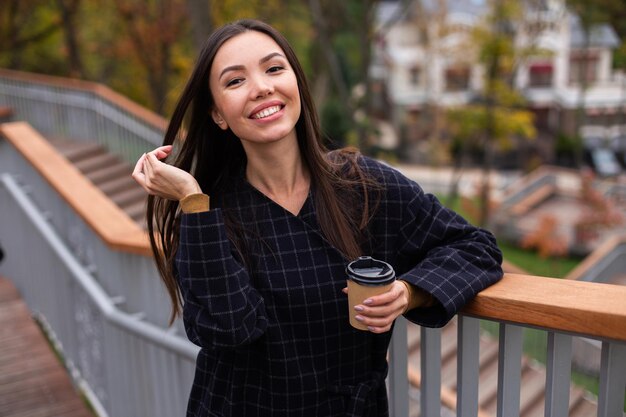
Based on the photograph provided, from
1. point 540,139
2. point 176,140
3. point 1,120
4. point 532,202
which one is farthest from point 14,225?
point 540,139

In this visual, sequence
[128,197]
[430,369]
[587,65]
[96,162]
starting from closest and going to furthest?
[430,369] < [128,197] < [96,162] < [587,65]

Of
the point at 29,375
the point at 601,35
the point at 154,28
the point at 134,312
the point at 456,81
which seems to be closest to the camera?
the point at 134,312

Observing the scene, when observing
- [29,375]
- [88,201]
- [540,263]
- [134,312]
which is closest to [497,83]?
[540,263]

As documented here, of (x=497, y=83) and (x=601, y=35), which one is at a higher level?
(x=601, y=35)

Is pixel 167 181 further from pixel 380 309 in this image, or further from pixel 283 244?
pixel 380 309

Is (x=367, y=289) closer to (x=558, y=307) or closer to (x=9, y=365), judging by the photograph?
(x=558, y=307)

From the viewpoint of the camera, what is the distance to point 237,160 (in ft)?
5.85

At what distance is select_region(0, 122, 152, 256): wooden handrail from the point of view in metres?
2.89

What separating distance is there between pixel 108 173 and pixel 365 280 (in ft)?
31.1

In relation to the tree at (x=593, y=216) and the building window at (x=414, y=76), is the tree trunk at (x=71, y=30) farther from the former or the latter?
the building window at (x=414, y=76)

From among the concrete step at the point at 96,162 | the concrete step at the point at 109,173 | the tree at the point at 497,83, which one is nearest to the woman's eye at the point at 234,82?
the concrete step at the point at 109,173

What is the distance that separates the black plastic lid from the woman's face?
0.39m

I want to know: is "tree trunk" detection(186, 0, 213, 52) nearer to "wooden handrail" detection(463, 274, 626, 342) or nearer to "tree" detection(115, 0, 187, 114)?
"wooden handrail" detection(463, 274, 626, 342)

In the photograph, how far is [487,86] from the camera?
1468cm
